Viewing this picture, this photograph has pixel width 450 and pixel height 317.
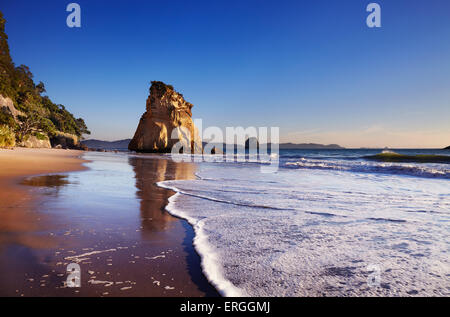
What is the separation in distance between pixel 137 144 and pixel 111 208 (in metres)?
41.6

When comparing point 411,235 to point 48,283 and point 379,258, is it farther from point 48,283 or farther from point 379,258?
point 48,283

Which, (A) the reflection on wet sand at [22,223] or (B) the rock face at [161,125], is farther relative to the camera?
(B) the rock face at [161,125]

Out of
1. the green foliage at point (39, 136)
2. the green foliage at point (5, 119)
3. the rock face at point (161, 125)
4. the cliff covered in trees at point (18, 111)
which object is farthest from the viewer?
the rock face at point (161, 125)

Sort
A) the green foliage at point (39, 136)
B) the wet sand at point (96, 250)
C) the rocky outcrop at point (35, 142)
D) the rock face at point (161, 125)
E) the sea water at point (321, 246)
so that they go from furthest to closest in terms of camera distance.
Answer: the rock face at point (161, 125)
the green foliage at point (39, 136)
the rocky outcrop at point (35, 142)
the sea water at point (321, 246)
the wet sand at point (96, 250)

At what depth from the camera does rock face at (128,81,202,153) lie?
41.6 meters

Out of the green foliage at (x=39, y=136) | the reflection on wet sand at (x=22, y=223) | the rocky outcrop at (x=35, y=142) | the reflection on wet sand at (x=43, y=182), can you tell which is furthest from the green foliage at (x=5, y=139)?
the reflection on wet sand at (x=22, y=223)

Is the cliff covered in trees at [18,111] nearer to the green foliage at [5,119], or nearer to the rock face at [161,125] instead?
the green foliage at [5,119]

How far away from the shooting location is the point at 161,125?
41875mm

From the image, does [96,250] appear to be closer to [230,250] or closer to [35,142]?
[230,250]

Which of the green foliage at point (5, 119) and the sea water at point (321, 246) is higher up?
the green foliage at point (5, 119)

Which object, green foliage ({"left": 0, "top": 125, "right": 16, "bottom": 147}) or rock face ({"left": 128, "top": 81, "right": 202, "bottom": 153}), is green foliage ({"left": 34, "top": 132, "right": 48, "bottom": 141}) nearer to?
green foliage ({"left": 0, "top": 125, "right": 16, "bottom": 147})

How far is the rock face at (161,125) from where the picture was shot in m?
41.6

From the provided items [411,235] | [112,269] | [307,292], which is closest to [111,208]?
[112,269]

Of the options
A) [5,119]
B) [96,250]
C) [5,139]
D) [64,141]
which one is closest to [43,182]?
[96,250]
